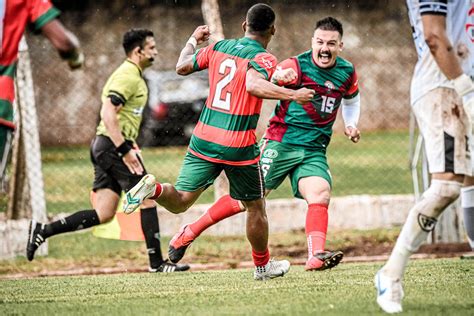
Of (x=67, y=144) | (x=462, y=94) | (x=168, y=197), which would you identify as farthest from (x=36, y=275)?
(x=67, y=144)

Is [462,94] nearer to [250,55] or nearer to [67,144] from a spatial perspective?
[250,55]

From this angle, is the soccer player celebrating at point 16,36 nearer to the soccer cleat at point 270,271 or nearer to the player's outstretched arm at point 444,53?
the player's outstretched arm at point 444,53

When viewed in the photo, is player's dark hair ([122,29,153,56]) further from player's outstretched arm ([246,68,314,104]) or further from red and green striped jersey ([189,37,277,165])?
player's outstretched arm ([246,68,314,104])

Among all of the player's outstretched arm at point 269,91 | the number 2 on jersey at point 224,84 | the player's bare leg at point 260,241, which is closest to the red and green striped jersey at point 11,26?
the player's outstretched arm at point 269,91

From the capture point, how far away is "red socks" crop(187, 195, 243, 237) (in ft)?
27.2

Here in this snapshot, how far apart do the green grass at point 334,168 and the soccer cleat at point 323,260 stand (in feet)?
21.9

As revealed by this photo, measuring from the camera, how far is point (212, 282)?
24.7 feet

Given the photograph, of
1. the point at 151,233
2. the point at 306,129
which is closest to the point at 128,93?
the point at 151,233

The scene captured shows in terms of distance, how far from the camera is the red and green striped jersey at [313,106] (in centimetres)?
829

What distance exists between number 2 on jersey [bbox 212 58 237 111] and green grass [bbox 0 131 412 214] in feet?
22.4

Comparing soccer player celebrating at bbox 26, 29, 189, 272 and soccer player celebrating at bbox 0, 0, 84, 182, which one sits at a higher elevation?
soccer player celebrating at bbox 0, 0, 84, 182

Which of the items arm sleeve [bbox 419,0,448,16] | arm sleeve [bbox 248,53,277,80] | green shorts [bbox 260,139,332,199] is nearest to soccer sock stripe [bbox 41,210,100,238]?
green shorts [bbox 260,139,332,199]

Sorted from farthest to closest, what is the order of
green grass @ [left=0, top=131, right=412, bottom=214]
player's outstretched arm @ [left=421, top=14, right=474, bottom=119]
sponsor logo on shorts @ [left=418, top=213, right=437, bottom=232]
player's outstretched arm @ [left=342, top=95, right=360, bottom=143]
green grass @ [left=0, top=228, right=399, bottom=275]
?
green grass @ [left=0, top=131, right=412, bottom=214] → green grass @ [left=0, top=228, right=399, bottom=275] → player's outstretched arm @ [left=342, top=95, right=360, bottom=143] → sponsor logo on shorts @ [left=418, top=213, right=437, bottom=232] → player's outstretched arm @ [left=421, top=14, right=474, bottom=119]

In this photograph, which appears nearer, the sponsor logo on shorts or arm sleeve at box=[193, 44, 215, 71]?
the sponsor logo on shorts
